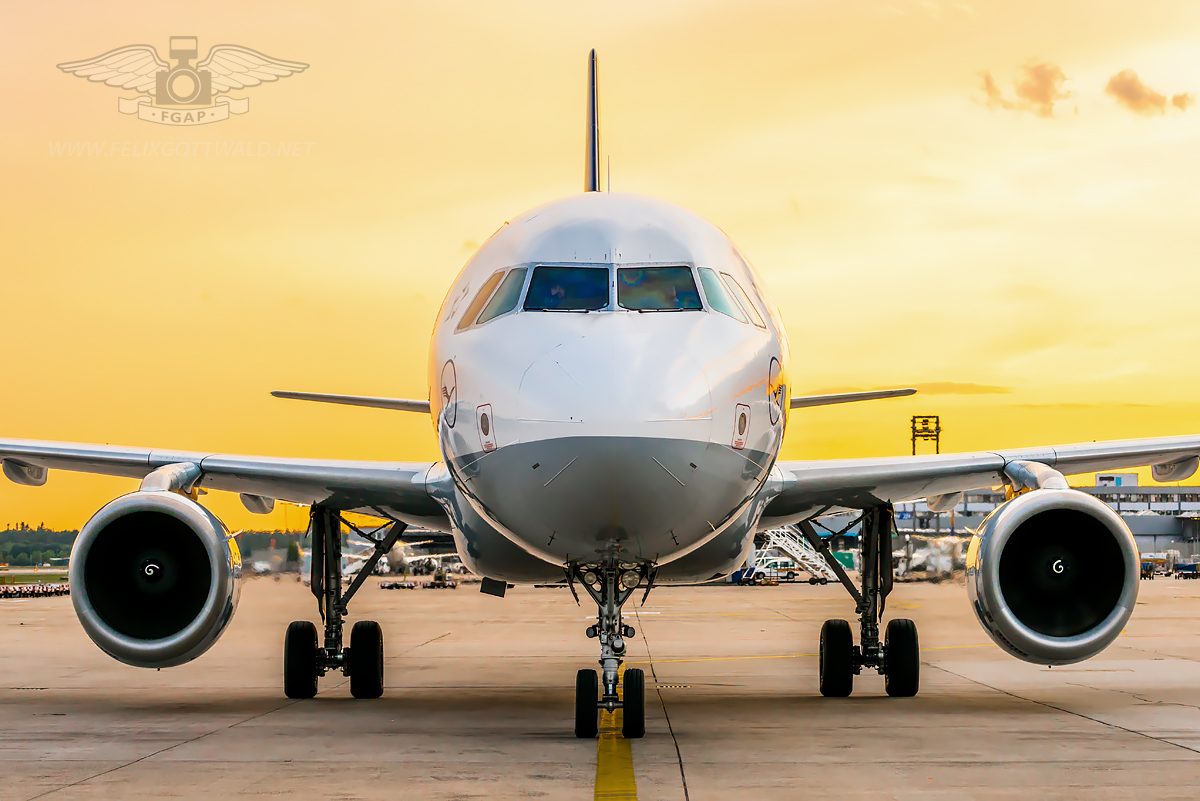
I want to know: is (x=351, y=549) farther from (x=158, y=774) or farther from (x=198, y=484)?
(x=158, y=774)

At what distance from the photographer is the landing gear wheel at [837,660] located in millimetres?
13344

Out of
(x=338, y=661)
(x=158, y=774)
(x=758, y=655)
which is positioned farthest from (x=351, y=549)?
(x=158, y=774)

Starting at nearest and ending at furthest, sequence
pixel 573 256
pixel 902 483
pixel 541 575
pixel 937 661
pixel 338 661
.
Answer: pixel 573 256
pixel 541 575
pixel 902 483
pixel 338 661
pixel 937 661

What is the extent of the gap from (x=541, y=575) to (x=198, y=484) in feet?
12.5

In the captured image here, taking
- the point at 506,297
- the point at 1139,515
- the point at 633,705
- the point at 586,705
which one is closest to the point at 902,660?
the point at 633,705

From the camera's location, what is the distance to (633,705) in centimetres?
951

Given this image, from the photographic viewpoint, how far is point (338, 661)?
1342 cm

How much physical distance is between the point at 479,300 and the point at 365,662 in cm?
584

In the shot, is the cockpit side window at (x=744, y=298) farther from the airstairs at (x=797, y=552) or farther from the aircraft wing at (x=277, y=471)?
the airstairs at (x=797, y=552)

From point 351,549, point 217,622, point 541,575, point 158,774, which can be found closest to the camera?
point 158,774

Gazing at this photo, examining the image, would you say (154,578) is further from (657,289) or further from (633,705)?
(657,289)

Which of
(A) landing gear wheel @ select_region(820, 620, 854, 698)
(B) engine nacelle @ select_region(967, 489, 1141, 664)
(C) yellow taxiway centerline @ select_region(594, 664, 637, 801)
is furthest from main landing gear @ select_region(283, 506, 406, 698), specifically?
(B) engine nacelle @ select_region(967, 489, 1141, 664)

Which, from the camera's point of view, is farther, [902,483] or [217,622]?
[902,483]

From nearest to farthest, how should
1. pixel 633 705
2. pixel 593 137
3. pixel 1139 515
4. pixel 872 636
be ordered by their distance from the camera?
1. pixel 633 705
2. pixel 872 636
3. pixel 593 137
4. pixel 1139 515
